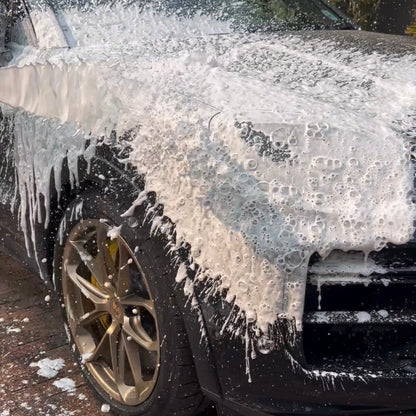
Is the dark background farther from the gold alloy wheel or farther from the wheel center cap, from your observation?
the wheel center cap

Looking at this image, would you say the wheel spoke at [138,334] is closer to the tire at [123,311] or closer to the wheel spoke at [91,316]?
the tire at [123,311]

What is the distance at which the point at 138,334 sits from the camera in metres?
2.40

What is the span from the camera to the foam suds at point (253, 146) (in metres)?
1.83

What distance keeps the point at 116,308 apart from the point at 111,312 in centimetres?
6

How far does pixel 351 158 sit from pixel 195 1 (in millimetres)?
1760

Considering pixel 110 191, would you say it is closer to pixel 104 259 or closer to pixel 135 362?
pixel 104 259

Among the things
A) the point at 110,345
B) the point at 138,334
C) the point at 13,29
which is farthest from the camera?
the point at 13,29

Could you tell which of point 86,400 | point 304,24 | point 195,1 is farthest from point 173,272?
point 304,24

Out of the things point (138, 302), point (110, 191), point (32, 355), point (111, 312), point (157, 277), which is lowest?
point (32, 355)

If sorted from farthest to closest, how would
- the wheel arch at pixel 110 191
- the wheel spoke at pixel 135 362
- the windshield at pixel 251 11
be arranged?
the windshield at pixel 251 11, the wheel spoke at pixel 135 362, the wheel arch at pixel 110 191

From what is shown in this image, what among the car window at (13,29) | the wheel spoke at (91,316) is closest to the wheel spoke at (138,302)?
the wheel spoke at (91,316)

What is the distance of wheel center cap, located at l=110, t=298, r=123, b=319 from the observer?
2.48 meters

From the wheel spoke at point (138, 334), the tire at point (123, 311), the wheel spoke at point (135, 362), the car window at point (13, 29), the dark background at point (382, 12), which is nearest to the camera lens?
the tire at point (123, 311)

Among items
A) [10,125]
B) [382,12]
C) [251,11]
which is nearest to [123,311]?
[10,125]
